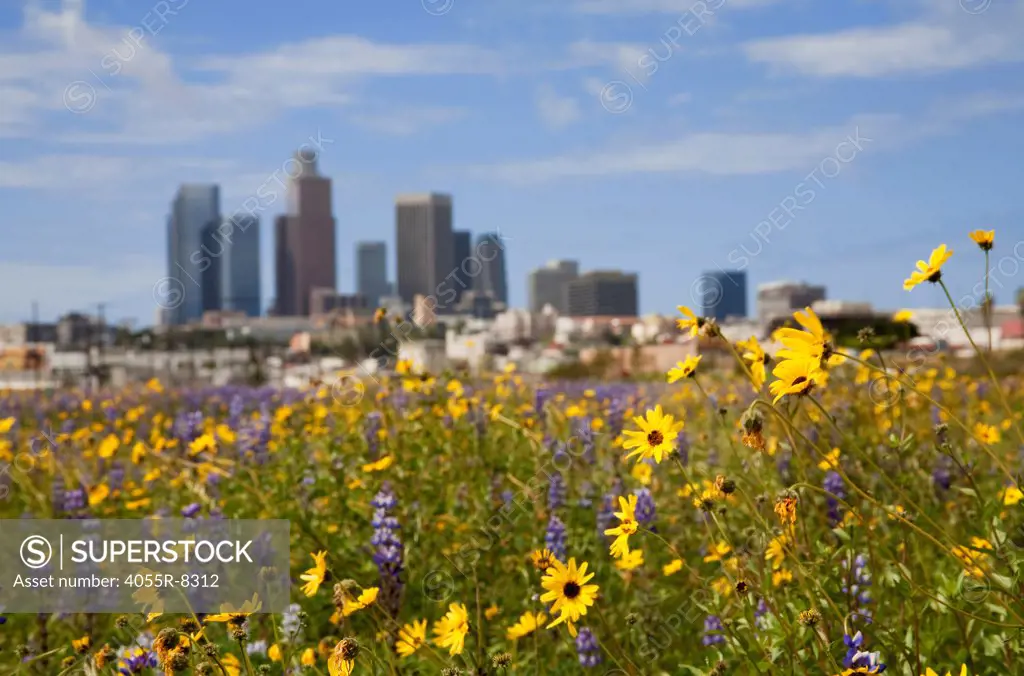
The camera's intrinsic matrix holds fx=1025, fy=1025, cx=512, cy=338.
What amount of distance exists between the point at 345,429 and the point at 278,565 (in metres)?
A: 1.85

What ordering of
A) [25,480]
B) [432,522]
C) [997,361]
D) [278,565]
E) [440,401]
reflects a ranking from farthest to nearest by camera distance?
[997,361] → [25,480] → [440,401] → [432,522] → [278,565]

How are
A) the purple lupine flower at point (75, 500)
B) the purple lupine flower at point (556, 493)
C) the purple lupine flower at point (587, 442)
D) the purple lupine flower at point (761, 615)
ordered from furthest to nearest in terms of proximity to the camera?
the purple lupine flower at point (587, 442) → the purple lupine flower at point (75, 500) → the purple lupine flower at point (556, 493) → the purple lupine flower at point (761, 615)

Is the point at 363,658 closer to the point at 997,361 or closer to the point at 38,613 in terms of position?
the point at 38,613

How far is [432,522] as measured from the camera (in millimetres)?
4117

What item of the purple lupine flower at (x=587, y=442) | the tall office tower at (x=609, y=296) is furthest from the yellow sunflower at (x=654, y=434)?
the tall office tower at (x=609, y=296)

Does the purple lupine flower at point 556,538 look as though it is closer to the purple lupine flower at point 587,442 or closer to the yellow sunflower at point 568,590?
the purple lupine flower at point 587,442

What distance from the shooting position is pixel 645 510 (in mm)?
3543

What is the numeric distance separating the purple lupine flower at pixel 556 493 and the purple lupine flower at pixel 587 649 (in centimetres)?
121

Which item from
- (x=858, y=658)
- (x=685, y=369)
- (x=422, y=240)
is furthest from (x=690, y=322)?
(x=422, y=240)

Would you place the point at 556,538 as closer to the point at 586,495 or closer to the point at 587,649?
the point at 587,649

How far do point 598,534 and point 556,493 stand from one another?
0.29 metres

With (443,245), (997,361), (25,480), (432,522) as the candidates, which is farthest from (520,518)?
(443,245)

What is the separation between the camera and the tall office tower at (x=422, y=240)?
18000 centimetres

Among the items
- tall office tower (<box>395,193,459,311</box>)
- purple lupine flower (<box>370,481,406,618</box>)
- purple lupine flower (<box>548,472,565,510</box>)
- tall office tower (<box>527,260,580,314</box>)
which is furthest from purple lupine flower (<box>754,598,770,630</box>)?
tall office tower (<box>395,193,459,311</box>)
